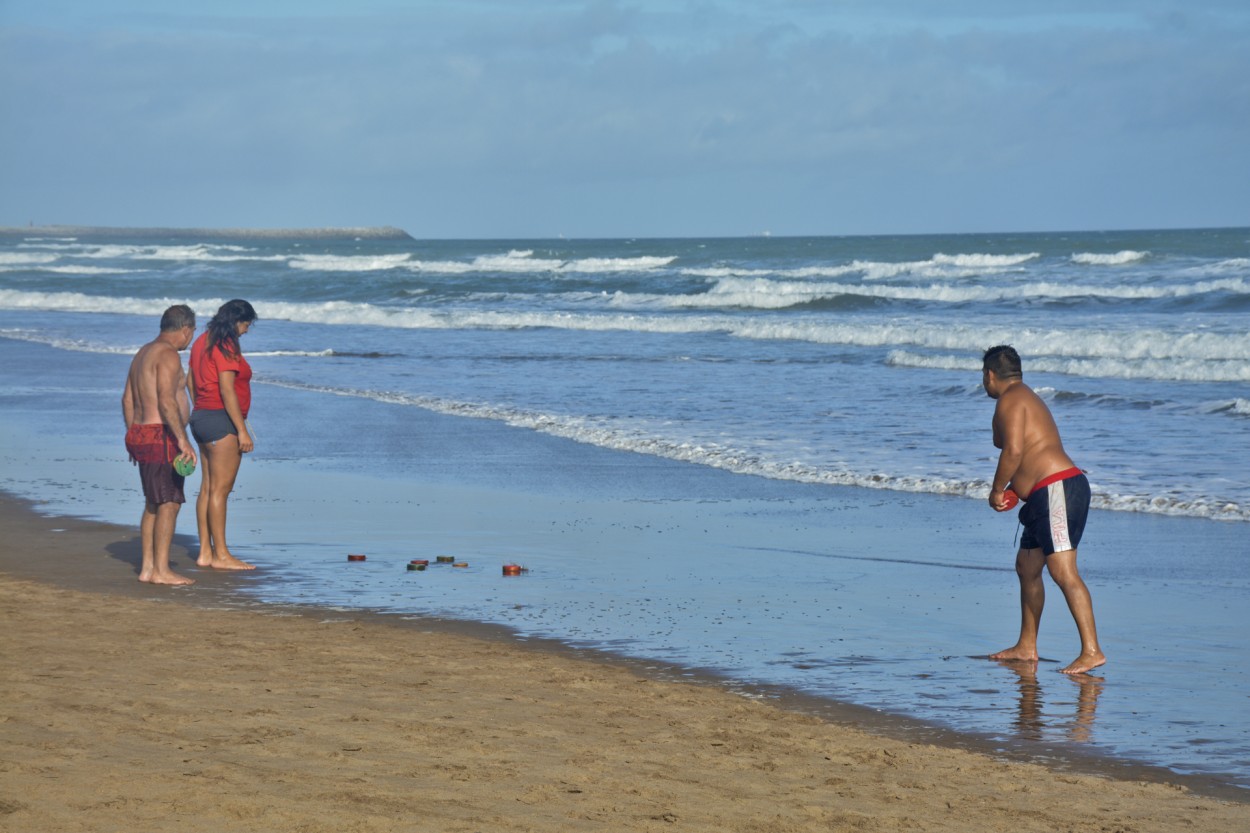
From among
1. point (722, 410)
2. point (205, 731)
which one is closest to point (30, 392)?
point (722, 410)

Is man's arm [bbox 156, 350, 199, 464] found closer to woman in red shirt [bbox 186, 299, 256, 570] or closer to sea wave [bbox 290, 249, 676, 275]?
woman in red shirt [bbox 186, 299, 256, 570]

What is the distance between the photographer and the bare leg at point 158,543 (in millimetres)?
7621

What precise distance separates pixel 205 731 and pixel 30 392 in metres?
14.4

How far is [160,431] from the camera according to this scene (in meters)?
7.64

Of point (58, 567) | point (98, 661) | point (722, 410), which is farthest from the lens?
point (722, 410)

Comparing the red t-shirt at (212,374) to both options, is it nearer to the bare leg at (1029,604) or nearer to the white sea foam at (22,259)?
the bare leg at (1029,604)

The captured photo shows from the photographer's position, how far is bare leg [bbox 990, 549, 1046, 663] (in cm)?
611

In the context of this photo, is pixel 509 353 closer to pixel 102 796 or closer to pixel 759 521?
pixel 759 521

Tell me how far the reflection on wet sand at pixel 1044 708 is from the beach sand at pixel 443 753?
1.46 feet

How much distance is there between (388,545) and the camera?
28.6ft

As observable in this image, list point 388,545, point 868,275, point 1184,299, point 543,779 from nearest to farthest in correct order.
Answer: point 543,779, point 388,545, point 1184,299, point 868,275

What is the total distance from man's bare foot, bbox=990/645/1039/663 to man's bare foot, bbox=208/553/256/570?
13.4 ft

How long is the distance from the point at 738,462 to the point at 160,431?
224 inches

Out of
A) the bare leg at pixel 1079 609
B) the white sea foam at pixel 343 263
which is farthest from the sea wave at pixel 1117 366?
the white sea foam at pixel 343 263
